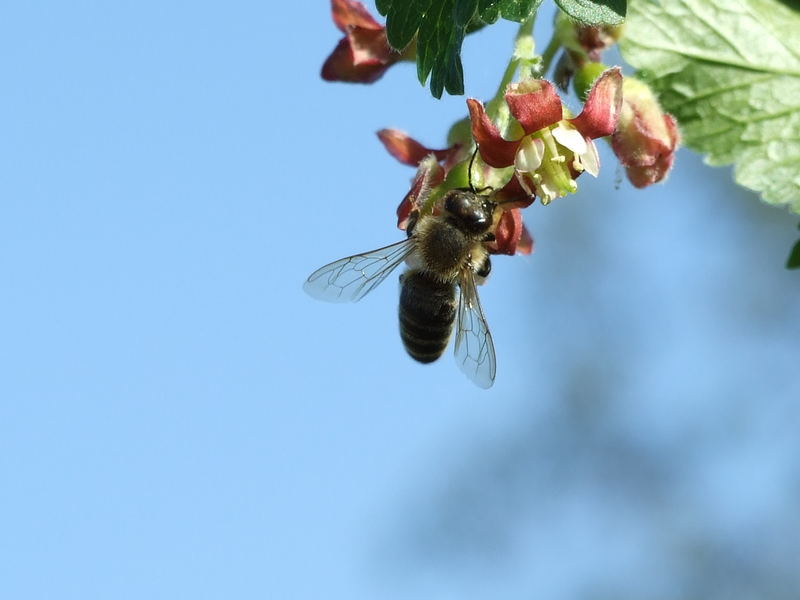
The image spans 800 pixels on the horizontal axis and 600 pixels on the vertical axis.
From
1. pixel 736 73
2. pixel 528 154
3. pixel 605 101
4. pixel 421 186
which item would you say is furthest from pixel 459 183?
pixel 736 73

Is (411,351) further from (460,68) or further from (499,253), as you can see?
(460,68)

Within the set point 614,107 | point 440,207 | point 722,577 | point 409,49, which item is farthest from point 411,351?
point 722,577

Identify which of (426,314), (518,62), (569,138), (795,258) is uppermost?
(426,314)

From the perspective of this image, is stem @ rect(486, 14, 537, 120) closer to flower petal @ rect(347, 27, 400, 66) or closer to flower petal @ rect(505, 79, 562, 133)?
flower petal @ rect(505, 79, 562, 133)

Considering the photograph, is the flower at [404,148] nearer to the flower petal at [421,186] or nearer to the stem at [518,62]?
the flower petal at [421,186]

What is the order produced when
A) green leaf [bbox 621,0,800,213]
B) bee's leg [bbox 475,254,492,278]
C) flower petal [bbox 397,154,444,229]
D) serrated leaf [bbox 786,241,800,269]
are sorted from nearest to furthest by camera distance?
1. flower petal [bbox 397,154,444,229]
2. green leaf [bbox 621,0,800,213]
3. serrated leaf [bbox 786,241,800,269]
4. bee's leg [bbox 475,254,492,278]

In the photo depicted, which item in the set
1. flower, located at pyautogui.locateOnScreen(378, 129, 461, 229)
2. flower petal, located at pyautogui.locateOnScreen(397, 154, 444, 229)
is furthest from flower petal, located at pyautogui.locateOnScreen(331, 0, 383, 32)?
flower petal, located at pyautogui.locateOnScreen(397, 154, 444, 229)

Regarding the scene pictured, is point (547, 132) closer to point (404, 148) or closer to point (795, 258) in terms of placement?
point (404, 148)
